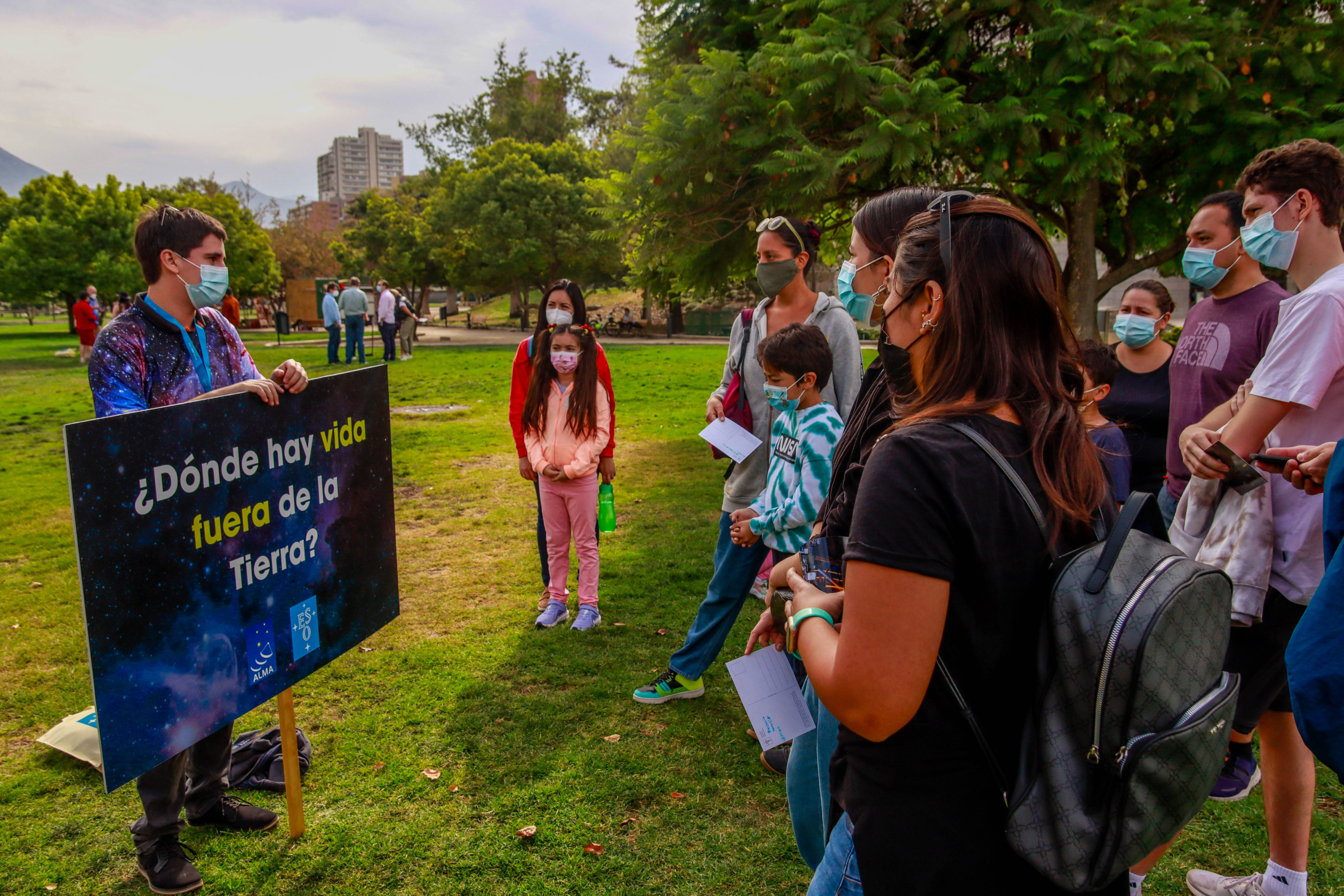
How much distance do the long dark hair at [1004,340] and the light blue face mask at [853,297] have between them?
647mm

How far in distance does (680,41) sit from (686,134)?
8.26 ft

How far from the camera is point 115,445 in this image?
7.45 feet

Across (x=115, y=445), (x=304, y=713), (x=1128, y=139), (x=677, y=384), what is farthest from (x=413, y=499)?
(x=677, y=384)

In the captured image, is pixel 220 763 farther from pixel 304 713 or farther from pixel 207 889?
pixel 304 713

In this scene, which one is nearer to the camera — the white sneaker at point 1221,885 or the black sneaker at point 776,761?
the white sneaker at point 1221,885

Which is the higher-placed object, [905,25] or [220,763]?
[905,25]

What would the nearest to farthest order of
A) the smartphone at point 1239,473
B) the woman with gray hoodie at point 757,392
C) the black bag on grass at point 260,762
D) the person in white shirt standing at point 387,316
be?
the smartphone at point 1239,473 → the black bag on grass at point 260,762 → the woman with gray hoodie at point 757,392 → the person in white shirt standing at point 387,316

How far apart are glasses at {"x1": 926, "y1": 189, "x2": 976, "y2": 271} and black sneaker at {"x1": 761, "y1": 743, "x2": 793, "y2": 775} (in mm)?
2698

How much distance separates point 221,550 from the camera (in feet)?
8.73

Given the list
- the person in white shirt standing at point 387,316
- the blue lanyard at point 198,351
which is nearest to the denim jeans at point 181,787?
the blue lanyard at point 198,351

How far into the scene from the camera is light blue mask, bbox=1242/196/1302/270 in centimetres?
283

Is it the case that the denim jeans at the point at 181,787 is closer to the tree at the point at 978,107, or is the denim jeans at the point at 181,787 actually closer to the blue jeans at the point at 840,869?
the blue jeans at the point at 840,869

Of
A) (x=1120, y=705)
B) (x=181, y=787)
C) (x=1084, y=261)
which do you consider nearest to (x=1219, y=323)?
(x=1120, y=705)

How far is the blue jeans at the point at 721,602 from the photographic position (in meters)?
3.78
